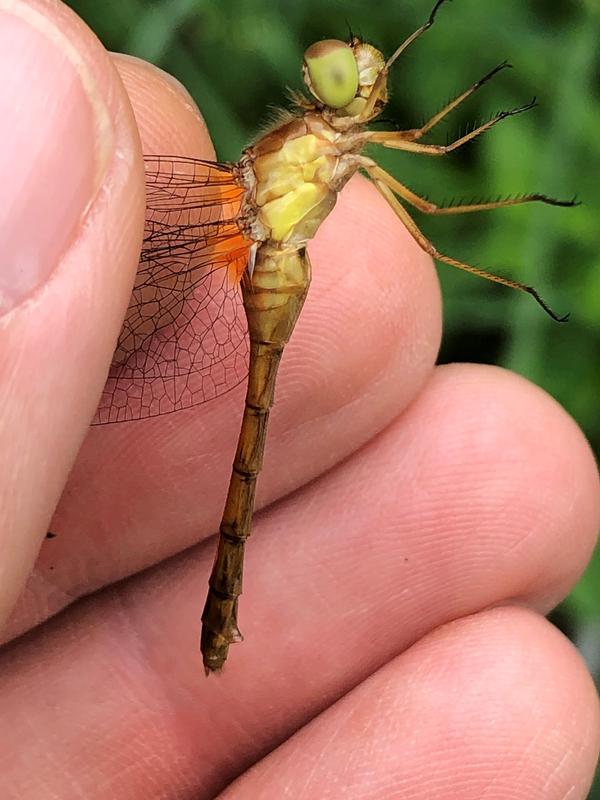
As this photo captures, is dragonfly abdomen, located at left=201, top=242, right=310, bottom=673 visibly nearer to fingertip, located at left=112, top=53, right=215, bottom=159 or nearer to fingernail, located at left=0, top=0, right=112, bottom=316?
fingertip, located at left=112, top=53, right=215, bottom=159

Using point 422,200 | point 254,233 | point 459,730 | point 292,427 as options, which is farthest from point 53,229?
point 459,730

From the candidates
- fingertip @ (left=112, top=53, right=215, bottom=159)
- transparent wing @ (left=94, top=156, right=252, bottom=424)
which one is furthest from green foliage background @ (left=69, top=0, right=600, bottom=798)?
transparent wing @ (left=94, top=156, right=252, bottom=424)

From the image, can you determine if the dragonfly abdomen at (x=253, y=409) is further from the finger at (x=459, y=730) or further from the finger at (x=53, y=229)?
the finger at (x=53, y=229)

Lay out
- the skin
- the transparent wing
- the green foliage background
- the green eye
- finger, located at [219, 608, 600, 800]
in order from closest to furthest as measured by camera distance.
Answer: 1. the green eye
2. the transparent wing
3. finger, located at [219, 608, 600, 800]
4. the skin
5. the green foliage background

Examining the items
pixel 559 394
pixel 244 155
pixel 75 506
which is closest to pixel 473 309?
pixel 559 394

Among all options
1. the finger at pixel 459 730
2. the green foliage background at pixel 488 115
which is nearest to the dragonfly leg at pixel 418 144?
the green foliage background at pixel 488 115

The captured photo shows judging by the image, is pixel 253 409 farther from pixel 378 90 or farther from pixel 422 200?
pixel 378 90
